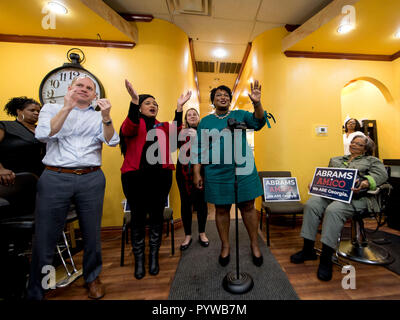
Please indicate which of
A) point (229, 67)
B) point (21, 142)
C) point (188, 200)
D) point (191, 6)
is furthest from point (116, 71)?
point (229, 67)

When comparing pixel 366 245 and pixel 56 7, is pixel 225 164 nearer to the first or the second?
pixel 366 245

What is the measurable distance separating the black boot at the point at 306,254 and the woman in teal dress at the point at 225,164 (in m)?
0.39

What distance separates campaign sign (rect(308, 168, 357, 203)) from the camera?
1.62m

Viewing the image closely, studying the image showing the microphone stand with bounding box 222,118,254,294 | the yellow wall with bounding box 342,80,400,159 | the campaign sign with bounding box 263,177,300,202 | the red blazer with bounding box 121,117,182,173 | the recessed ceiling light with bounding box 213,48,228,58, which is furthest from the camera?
the recessed ceiling light with bounding box 213,48,228,58

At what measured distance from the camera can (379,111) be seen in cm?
351

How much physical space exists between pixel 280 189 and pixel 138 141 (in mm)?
2093

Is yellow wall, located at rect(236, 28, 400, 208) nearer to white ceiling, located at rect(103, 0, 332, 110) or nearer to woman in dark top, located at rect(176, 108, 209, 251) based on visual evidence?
white ceiling, located at rect(103, 0, 332, 110)

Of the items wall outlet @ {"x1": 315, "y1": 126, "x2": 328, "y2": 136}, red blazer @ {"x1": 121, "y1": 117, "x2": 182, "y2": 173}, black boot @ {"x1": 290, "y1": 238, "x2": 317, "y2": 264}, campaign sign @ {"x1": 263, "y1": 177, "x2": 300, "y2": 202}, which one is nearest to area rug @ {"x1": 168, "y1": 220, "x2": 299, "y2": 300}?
black boot @ {"x1": 290, "y1": 238, "x2": 317, "y2": 264}

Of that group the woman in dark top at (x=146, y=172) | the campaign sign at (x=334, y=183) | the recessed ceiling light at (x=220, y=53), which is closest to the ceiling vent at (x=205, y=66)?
the recessed ceiling light at (x=220, y=53)

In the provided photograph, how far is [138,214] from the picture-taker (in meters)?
1.51

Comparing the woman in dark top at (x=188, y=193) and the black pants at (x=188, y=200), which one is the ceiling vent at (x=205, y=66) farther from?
the black pants at (x=188, y=200)

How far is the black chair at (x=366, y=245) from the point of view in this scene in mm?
1650

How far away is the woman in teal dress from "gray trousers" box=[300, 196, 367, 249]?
642 millimetres
